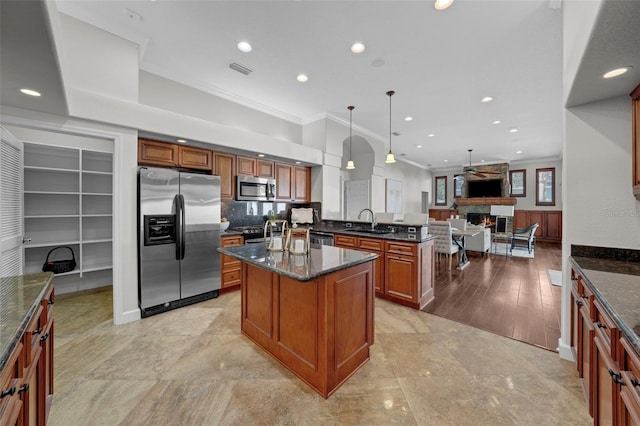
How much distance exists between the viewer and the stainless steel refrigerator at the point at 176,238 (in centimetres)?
294

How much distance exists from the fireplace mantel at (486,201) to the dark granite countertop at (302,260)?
34.1ft

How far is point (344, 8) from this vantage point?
7.69ft

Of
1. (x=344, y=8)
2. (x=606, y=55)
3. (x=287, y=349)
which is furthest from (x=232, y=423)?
(x=344, y=8)

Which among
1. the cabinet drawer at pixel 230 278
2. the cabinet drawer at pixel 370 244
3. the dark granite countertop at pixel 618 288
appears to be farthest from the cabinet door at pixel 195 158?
the dark granite countertop at pixel 618 288

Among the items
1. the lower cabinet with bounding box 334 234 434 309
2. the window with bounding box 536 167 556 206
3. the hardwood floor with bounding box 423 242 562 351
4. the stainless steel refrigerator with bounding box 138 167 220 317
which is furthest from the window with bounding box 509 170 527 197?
the stainless steel refrigerator with bounding box 138 167 220 317

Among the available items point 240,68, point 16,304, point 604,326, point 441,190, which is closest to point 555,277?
point 604,326

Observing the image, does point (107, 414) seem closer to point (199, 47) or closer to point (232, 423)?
point (232, 423)

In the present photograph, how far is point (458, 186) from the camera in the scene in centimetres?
1128

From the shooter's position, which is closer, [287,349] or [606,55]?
[606,55]

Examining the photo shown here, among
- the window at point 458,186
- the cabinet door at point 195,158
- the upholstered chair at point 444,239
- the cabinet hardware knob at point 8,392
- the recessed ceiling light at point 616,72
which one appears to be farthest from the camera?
the window at point 458,186

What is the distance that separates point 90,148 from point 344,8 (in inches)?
158

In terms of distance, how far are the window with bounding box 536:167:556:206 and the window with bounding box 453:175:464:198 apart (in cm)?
262

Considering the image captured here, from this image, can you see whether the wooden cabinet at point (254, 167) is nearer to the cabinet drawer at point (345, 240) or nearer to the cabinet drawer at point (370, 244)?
the cabinet drawer at point (345, 240)

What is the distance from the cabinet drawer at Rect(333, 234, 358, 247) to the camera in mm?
3852
